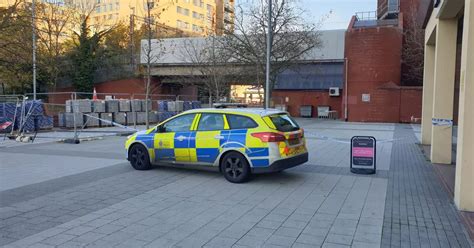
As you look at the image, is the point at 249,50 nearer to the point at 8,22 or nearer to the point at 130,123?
the point at 130,123

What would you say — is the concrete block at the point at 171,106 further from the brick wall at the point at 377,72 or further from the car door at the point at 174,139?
the car door at the point at 174,139

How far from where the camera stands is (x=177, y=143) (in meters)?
9.19

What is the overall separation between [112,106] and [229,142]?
1879cm

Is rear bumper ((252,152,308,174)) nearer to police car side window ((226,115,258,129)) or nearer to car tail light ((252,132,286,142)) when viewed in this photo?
car tail light ((252,132,286,142))

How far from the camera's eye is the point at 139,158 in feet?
32.3

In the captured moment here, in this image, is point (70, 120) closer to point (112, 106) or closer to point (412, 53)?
point (112, 106)

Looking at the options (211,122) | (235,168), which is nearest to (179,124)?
(211,122)

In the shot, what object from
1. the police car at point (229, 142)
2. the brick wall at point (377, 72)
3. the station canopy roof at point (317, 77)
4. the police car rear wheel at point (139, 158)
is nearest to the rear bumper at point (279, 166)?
the police car at point (229, 142)

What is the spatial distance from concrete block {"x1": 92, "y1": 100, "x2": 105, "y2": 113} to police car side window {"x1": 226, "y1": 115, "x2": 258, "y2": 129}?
17.5m

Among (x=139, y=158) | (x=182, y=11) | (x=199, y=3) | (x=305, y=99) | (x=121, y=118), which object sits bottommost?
(x=139, y=158)

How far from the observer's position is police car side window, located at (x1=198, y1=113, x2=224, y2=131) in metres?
8.77

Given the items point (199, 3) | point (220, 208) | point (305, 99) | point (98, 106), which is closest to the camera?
point (220, 208)

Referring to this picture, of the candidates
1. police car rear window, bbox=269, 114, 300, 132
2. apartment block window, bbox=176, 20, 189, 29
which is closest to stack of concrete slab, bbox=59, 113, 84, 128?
police car rear window, bbox=269, 114, 300, 132

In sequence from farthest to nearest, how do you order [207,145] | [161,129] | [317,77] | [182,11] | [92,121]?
1. [182,11]
2. [317,77]
3. [92,121]
4. [161,129]
5. [207,145]
